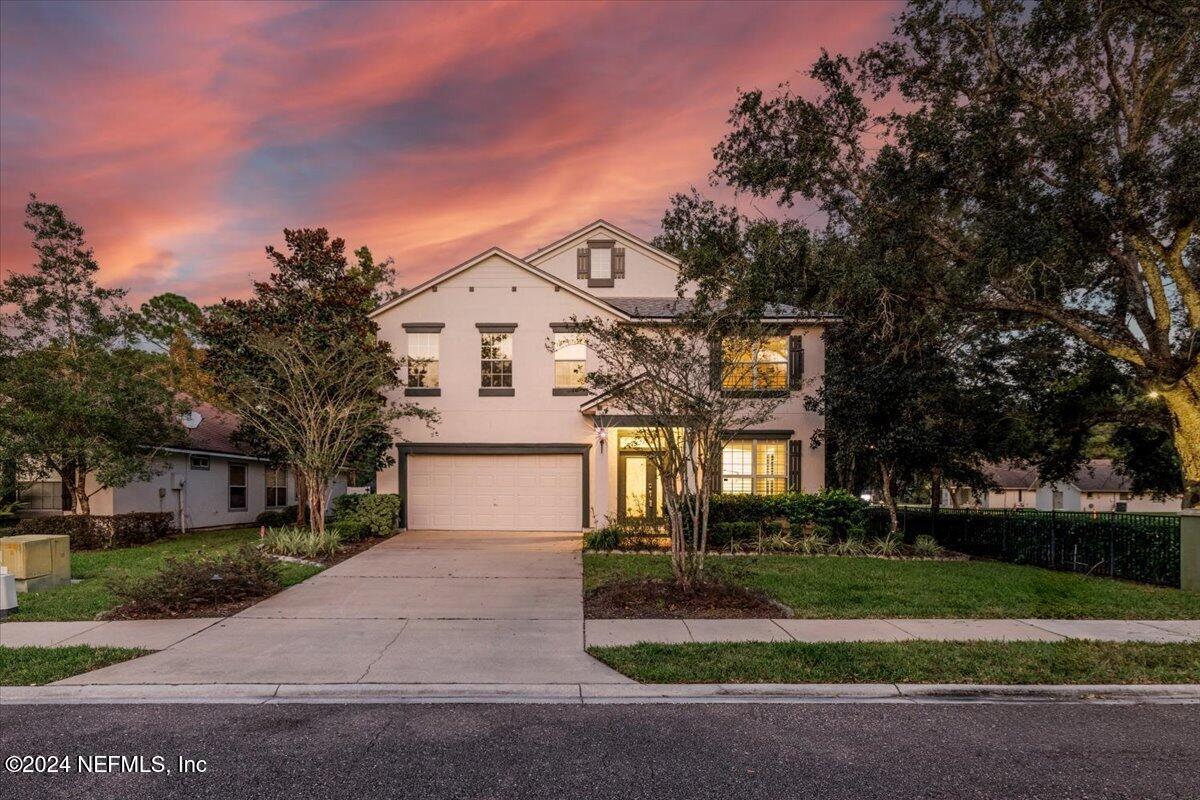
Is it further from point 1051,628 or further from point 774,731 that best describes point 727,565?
point 774,731

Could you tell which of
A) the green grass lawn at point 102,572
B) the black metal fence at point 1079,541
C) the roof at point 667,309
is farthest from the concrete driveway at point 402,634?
the black metal fence at point 1079,541

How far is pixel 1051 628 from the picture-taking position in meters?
8.16

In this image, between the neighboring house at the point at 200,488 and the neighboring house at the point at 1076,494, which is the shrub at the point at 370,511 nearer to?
the neighboring house at the point at 200,488

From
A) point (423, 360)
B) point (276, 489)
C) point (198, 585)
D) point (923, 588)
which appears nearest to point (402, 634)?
point (198, 585)

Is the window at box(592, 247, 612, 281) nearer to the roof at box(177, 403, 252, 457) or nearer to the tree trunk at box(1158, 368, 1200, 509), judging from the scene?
the roof at box(177, 403, 252, 457)

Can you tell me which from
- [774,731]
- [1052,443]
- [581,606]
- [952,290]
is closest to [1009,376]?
[1052,443]

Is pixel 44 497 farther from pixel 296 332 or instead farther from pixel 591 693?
pixel 591 693

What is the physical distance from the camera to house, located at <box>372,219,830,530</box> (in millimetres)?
18422

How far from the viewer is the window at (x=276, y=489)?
82.6 ft

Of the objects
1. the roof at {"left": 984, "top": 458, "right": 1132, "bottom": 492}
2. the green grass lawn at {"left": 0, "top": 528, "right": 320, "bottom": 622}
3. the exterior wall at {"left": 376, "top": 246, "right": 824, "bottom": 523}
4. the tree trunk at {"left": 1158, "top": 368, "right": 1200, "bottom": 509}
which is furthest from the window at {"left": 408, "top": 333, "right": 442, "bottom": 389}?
the roof at {"left": 984, "top": 458, "right": 1132, "bottom": 492}

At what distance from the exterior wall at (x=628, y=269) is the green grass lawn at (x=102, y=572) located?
12963 millimetres

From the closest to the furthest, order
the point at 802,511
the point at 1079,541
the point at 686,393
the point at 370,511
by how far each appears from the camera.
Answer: the point at 686,393, the point at 1079,541, the point at 802,511, the point at 370,511

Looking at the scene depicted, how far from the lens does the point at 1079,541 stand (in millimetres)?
13234

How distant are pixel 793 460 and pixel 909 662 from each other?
39.3 feet
